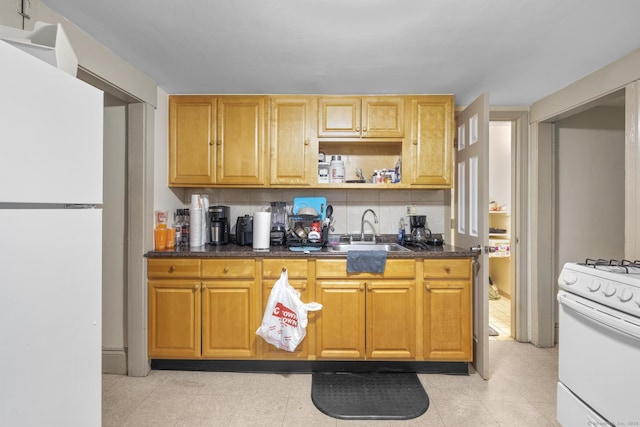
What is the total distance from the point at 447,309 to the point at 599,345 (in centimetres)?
98

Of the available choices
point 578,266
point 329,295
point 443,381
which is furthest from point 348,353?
point 578,266

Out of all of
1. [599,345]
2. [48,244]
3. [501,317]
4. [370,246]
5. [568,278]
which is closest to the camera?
[48,244]

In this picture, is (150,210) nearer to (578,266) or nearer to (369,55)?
(369,55)

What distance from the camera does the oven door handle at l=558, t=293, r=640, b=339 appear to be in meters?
1.20

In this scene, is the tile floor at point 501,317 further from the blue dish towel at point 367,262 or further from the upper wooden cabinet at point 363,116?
the upper wooden cabinet at point 363,116

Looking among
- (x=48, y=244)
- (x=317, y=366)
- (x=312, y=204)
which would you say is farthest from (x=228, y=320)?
(x=48, y=244)

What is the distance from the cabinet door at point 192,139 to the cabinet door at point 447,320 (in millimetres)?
2015

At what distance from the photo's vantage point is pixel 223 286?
2316 millimetres

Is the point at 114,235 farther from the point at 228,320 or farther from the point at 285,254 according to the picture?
the point at 285,254

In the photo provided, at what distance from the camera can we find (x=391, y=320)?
7.52 ft

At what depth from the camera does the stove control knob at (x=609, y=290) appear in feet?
4.30

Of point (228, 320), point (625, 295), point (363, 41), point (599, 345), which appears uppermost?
point (363, 41)

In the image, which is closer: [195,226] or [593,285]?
[593,285]

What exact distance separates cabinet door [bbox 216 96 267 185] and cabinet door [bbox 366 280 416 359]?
4.43 ft
